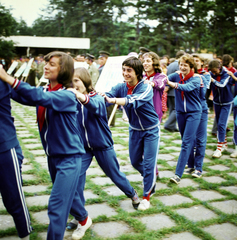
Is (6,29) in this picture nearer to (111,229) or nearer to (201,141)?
(201,141)

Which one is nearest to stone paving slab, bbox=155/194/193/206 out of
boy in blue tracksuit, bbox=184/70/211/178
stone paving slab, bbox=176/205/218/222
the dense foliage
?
stone paving slab, bbox=176/205/218/222

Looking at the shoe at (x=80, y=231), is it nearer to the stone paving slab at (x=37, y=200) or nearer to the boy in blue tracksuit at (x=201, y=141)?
the stone paving slab at (x=37, y=200)

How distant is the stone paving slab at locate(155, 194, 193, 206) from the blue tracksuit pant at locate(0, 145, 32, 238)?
2.04 m

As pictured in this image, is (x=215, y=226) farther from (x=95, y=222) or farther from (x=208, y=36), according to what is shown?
(x=208, y=36)

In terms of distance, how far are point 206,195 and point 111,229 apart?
1.75m

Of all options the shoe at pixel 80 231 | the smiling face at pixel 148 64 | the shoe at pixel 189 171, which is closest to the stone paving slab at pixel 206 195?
the shoe at pixel 189 171

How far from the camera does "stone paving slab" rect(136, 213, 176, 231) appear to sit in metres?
3.50

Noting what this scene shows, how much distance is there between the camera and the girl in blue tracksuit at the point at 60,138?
101 inches

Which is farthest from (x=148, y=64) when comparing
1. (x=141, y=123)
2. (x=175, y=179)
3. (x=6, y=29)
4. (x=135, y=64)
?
(x=6, y=29)

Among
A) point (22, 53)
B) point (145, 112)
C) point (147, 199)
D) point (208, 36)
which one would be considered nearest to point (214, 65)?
point (145, 112)

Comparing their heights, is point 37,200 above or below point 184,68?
below

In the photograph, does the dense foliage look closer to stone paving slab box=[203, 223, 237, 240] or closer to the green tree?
the green tree

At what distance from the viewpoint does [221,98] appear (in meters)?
7.00

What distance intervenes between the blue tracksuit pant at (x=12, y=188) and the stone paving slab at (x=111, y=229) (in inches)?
34.2
